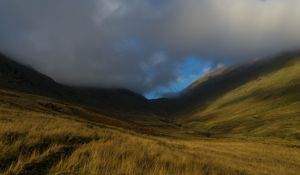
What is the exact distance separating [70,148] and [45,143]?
2.35 ft

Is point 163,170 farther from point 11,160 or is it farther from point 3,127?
point 3,127

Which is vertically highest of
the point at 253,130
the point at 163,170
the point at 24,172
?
the point at 253,130

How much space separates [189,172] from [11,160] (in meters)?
4.19

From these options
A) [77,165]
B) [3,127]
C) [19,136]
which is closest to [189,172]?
[77,165]

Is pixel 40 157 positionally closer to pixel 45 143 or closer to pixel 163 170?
pixel 45 143

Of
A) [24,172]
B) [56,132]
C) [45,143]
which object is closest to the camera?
[24,172]

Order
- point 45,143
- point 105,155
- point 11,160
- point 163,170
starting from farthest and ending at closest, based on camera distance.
Result: point 45,143 < point 105,155 < point 163,170 < point 11,160

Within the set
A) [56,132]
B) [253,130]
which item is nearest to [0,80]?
[253,130]

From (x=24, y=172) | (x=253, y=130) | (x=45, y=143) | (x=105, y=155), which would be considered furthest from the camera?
(x=253, y=130)

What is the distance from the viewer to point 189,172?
1102 centimetres

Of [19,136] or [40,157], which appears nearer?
[40,157]

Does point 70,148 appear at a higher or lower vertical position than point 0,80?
lower

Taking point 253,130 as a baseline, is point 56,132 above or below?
below

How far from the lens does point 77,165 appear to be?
9.84 metres
